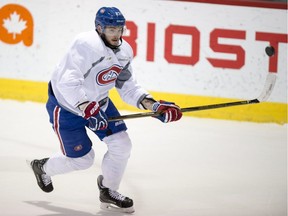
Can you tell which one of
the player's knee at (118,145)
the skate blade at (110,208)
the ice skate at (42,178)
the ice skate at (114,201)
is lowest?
the skate blade at (110,208)

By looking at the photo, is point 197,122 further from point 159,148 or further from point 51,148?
point 51,148

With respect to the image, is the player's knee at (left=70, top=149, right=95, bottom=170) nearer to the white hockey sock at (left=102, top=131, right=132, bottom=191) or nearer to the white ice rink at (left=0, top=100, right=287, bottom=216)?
the white hockey sock at (left=102, top=131, right=132, bottom=191)

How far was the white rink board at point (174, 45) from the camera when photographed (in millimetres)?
6172

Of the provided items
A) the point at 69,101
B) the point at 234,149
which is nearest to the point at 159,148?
the point at 234,149

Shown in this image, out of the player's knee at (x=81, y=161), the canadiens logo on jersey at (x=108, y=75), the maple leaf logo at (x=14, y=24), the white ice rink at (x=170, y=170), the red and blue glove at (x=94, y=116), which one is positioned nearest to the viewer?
the red and blue glove at (x=94, y=116)

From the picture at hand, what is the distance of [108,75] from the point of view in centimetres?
407

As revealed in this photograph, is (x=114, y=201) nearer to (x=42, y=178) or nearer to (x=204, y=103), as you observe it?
(x=42, y=178)

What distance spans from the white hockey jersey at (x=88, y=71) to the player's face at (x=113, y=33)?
0.13ft

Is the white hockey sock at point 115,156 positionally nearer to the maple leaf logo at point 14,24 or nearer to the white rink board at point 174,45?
the white rink board at point 174,45

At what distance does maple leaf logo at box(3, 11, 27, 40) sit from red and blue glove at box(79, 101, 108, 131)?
107 inches

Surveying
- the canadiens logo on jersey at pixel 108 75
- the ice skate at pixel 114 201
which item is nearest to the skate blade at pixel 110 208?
the ice skate at pixel 114 201

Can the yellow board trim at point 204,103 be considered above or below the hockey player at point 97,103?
below

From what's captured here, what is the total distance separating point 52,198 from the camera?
14.4ft

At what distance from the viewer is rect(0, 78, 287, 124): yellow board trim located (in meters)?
6.24
